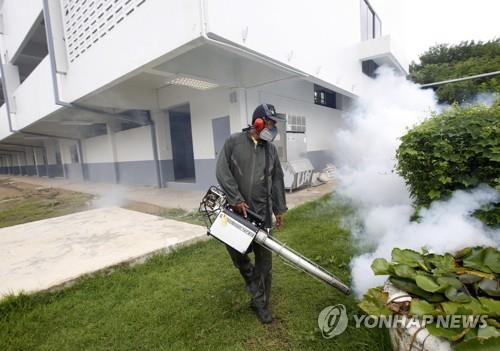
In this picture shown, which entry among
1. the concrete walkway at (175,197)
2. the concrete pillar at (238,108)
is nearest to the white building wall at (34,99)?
the concrete walkway at (175,197)

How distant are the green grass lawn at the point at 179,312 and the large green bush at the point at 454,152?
1216 millimetres

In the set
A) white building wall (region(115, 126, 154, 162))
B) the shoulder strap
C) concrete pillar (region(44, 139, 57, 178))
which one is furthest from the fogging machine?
concrete pillar (region(44, 139, 57, 178))

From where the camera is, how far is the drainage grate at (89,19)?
526cm

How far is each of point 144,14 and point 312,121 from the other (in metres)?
6.86

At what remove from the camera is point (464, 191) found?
2.28 meters

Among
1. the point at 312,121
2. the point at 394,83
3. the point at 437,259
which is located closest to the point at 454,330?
the point at 437,259

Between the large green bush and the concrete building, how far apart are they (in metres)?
3.12

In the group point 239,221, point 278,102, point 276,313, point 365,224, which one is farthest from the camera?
point 278,102

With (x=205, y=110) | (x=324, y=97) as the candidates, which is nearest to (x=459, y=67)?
(x=324, y=97)

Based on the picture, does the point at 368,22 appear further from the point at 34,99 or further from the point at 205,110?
the point at 34,99

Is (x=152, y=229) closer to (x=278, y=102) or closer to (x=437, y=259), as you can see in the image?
(x=437, y=259)

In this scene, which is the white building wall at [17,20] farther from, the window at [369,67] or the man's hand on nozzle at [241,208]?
the window at [369,67]

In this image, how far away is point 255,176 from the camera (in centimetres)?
209

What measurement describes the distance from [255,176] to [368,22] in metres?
14.2
